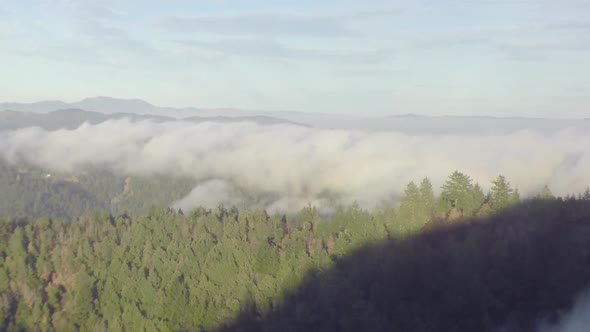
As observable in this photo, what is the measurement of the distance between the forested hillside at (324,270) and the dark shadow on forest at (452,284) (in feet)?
0.29

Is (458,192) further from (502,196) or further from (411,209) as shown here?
(411,209)

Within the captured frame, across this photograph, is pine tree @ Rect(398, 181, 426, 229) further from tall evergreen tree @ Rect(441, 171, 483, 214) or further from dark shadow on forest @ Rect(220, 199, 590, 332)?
dark shadow on forest @ Rect(220, 199, 590, 332)

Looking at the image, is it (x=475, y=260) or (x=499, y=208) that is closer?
(x=475, y=260)

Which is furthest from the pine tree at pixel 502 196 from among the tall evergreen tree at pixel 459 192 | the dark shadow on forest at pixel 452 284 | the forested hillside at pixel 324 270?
the dark shadow on forest at pixel 452 284

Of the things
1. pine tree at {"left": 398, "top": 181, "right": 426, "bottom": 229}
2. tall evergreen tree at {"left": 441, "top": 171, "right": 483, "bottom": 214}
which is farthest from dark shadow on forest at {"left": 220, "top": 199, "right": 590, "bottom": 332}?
tall evergreen tree at {"left": 441, "top": 171, "right": 483, "bottom": 214}

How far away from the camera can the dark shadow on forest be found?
41.5 metres

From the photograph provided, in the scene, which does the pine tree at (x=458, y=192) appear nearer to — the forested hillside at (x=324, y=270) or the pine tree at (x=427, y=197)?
the forested hillside at (x=324, y=270)

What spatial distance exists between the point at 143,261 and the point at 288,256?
15124 millimetres

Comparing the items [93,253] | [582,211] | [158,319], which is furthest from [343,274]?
[93,253]

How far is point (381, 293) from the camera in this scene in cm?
4453

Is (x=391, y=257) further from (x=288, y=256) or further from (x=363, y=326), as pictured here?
(x=288, y=256)

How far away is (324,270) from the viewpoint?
49.5 metres

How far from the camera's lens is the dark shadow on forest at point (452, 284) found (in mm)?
41531

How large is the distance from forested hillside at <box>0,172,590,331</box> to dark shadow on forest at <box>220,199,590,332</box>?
0.09 meters
